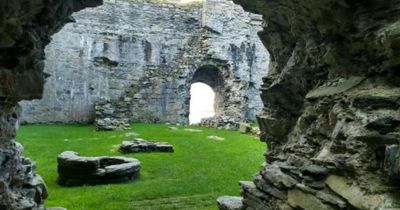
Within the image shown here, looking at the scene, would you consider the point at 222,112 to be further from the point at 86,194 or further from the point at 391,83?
the point at 391,83

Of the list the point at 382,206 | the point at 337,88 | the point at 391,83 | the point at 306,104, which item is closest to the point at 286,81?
the point at 306,104

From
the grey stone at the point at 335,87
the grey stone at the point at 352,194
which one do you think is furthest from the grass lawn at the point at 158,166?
the grey stone at the point at 352,194

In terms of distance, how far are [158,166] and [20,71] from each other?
7.75 metres

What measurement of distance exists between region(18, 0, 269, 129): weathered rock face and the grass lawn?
2.51 m

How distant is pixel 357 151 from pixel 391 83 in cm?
100

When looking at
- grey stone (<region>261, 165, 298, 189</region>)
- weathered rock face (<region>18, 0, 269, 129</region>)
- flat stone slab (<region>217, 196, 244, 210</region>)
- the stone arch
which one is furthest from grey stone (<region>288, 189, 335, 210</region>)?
the stone arch

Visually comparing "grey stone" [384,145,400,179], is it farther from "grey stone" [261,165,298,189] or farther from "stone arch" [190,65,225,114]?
A: "stone arch" [190,65,225,114]

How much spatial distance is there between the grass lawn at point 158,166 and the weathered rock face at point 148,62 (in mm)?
2515

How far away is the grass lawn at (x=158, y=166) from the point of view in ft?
33.7

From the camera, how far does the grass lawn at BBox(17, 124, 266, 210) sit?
10258 mm

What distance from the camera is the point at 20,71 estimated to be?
6.92m

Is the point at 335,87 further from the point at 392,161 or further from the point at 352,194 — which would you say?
the point at 392,161

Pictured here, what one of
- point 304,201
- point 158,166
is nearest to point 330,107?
point 304,201

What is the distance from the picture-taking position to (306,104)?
7.48m
